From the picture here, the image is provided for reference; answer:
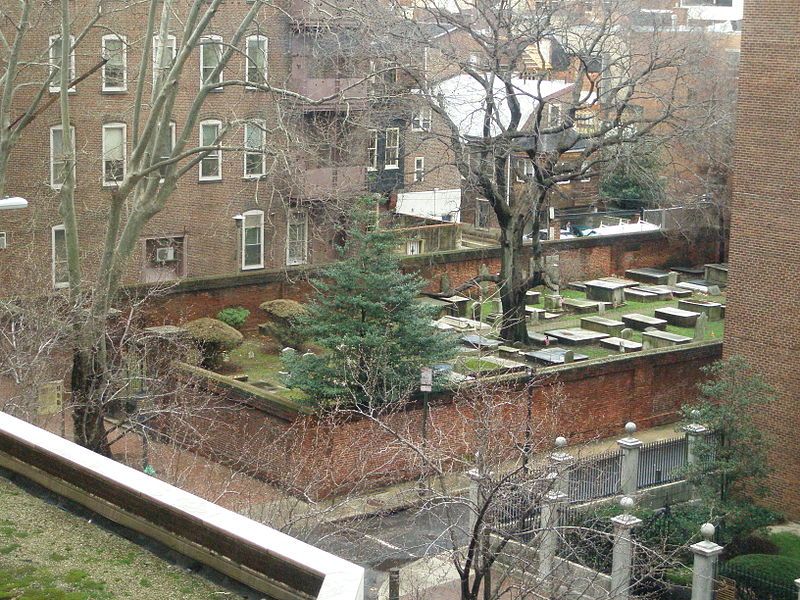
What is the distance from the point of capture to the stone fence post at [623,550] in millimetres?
18641

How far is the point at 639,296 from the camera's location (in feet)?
139

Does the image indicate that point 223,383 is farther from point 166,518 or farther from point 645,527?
point 166,518

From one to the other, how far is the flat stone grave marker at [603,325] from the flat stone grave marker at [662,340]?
1402mm

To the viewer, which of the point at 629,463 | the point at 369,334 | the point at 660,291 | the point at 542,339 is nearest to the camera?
the point at 629,463

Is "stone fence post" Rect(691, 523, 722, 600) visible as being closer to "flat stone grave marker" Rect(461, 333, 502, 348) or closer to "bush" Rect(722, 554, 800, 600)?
"bush" Rect(722, 554, 800, 600)

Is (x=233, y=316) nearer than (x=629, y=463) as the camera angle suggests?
No

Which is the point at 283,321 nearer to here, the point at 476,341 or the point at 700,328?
the point at 476,341

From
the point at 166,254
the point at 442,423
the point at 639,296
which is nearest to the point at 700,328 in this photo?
the point at 639,296

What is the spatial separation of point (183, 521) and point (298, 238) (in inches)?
1260

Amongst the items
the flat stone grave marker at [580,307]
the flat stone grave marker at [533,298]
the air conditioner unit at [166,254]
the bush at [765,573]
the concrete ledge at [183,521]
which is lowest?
the bush at [765,573]

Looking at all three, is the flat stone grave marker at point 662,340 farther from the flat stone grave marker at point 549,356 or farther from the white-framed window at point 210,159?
the white-framed window at point 210,159

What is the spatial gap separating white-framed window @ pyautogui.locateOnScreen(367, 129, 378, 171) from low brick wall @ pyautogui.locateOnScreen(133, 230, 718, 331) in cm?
398

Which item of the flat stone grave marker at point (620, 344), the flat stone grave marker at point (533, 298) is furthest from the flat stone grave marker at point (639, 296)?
the flat stone grave marker at point (620, 344)

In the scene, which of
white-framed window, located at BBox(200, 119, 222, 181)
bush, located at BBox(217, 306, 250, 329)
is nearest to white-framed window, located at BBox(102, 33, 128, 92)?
white-framed window, located at BBox(200, 119, 222, 181)
